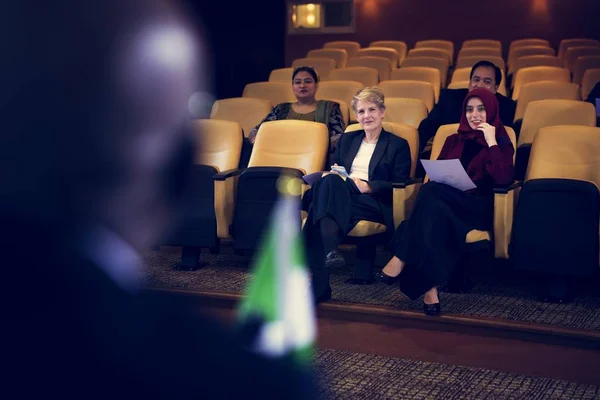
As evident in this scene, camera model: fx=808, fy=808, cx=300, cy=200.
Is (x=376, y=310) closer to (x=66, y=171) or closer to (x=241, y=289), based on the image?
(x=241, y=289)

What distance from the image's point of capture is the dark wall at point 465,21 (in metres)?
5.99

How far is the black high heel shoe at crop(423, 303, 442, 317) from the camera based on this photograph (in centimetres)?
191

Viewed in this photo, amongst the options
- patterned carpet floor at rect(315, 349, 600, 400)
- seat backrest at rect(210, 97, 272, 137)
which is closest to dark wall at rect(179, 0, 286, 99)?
seat backrest at rect(210, 97, 272, 137)

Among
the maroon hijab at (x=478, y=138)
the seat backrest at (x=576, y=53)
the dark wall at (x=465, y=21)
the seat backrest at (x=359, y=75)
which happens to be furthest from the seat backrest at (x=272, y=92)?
the dark wall at (x=465, y=21)

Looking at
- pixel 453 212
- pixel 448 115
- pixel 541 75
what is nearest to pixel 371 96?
pixel 453 212

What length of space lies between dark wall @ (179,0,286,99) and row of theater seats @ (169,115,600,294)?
1.87m

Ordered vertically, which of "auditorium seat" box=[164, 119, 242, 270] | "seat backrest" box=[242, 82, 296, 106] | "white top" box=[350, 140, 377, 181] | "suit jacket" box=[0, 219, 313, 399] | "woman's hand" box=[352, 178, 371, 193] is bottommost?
"suit jacket" box=[0, 219, 313, 399]

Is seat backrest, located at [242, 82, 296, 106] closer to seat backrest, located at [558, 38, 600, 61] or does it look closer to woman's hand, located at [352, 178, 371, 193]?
woman's hand, located at [352, 178, 371, 193]

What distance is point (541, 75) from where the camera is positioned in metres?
3.72

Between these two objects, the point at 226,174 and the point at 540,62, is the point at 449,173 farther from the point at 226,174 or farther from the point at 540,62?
the point at 540,62

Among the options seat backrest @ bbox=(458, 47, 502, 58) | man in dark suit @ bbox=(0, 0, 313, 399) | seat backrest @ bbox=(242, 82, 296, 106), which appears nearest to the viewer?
man in dark suit @ bbox=(0, 0, 313, 399)

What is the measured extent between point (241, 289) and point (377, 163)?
0.51 meters

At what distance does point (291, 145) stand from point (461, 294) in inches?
29.0

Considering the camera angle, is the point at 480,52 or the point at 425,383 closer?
the point at 425,383
